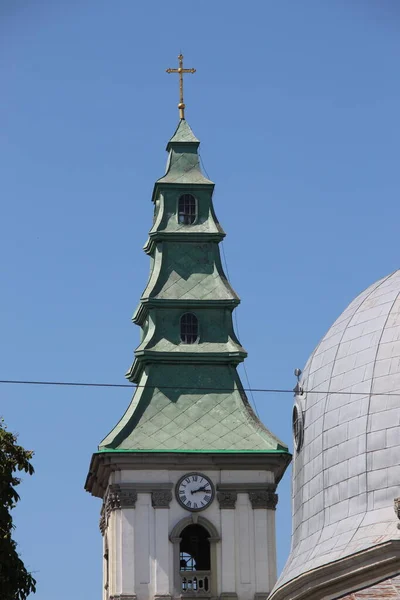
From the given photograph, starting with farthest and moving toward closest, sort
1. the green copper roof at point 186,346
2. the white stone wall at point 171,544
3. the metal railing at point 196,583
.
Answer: the green copper roof at point 186,346
the metal railing at point 196,583
the white stone wall at point 171,544

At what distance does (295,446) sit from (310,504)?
5.97 ft

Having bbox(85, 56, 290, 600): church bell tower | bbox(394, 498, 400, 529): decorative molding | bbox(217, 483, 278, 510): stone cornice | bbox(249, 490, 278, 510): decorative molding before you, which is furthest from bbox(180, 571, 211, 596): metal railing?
bbox(394, 498, 400, 529): decorative molding

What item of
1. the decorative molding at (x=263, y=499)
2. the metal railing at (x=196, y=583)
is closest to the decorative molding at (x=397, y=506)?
the metal railing at (x=196, y=583)

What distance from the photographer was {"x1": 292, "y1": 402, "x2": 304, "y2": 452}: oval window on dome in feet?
158

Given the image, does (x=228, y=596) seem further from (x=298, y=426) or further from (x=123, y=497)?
(x=298, y=426)

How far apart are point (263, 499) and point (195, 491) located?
238cm

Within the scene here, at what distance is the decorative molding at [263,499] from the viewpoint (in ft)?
283

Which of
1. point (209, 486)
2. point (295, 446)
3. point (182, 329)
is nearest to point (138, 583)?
point (209, 486)

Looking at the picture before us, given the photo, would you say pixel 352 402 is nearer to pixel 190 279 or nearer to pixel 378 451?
pixel 378 451

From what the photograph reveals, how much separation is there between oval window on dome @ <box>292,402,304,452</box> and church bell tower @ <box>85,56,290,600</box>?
36.2m

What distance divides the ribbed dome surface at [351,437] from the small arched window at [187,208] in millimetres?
44030

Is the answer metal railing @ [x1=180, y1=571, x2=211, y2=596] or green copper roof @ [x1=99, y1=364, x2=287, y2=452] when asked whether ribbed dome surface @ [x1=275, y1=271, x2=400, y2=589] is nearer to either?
metal railing @ [x1=180, y1=571, x2=211, y2=596]

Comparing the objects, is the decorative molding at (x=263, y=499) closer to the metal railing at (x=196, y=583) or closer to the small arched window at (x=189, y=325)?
the metal railing at (x=196, y=583)

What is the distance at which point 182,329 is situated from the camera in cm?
9025
